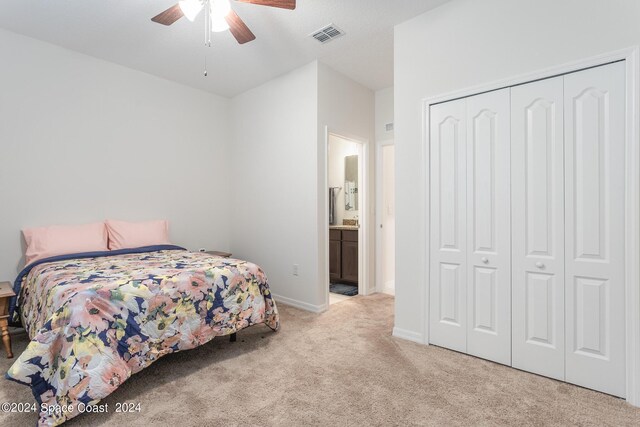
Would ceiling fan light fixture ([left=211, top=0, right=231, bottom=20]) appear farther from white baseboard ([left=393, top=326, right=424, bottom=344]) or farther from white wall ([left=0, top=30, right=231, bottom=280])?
white baseboard ([left=393, top=326, right=424, bottom=344])

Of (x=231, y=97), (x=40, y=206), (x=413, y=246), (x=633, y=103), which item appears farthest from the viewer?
(x=231, y=97)

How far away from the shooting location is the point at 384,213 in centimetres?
455

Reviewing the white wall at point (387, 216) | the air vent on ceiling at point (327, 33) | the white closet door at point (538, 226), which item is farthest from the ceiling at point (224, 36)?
the white closet door at point (538, 226)

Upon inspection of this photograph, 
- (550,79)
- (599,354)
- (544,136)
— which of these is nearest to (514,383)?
(599,354)

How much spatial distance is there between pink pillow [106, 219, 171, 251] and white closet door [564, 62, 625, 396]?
149 inches

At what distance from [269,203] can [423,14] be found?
258 cm

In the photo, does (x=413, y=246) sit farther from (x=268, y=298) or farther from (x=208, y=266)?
(x=208, y=266)

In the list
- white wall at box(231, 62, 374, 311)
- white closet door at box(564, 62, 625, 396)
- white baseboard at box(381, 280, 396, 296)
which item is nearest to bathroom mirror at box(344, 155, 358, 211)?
white wall at box(231, 62, 374, 311)

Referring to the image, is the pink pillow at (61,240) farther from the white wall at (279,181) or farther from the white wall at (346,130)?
the white wall at (346,130)

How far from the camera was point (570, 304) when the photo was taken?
83.6 inches

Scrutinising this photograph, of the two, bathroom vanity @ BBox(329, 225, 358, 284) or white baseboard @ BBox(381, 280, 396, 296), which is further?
bathroom vanity @ BBox(329, 225, 358, 284)

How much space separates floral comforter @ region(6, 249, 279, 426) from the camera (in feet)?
5.73

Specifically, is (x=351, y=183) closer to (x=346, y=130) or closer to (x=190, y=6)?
(x=346, y=130)

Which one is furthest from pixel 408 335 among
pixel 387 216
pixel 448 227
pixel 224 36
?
pixel 224 36
